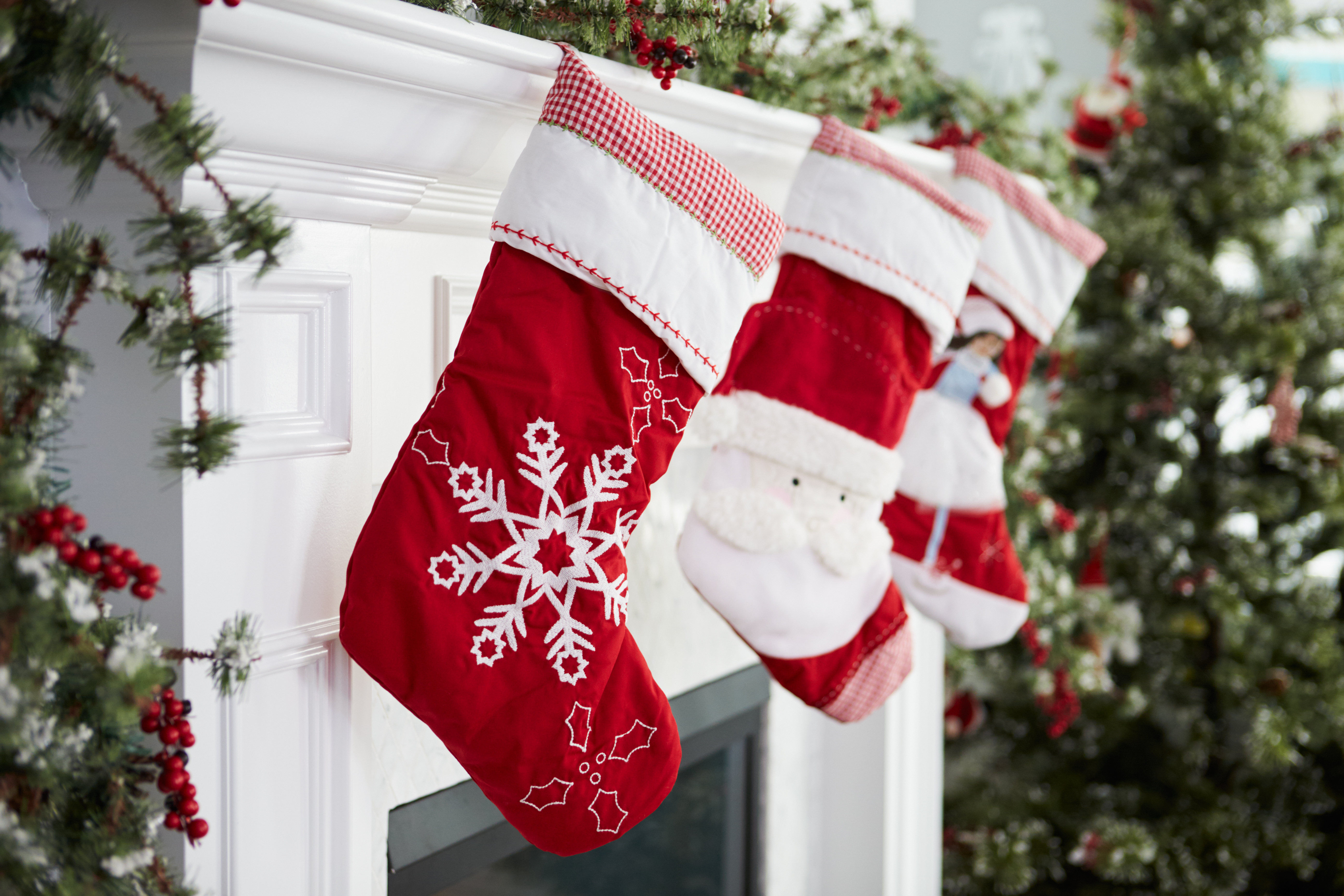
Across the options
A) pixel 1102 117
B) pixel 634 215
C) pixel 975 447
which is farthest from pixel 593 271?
pixel 1102 117

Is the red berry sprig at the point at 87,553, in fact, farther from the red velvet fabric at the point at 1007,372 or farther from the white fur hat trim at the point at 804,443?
the red velvet fabric at the point at 1007,372

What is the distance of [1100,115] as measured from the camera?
229 centimetres

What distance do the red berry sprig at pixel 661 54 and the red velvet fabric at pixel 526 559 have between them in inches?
8.1

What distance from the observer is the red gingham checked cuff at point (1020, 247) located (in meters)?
1.33

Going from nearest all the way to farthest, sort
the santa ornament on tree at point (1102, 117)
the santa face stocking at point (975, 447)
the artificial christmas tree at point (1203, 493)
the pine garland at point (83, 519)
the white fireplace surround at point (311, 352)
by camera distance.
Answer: the pine garland at point (83, 519) → the white fireplace surround at point (311, 352) → the santa face stocking at point (975, 447) → the artificial christmas tree at point (1203, 493) → the santa ornament on tree at point (1102, 117)

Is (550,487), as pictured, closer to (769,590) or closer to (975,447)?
(769,590)

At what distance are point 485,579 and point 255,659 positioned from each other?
0.18m

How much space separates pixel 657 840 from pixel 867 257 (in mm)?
875

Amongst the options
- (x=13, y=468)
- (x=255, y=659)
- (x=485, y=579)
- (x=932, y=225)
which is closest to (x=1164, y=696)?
(x=932, y=225)

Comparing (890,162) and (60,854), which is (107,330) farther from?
(890,162)

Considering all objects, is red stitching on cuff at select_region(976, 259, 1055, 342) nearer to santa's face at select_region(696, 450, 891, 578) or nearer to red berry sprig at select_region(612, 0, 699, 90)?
santa's face at select_region(696, 450, 891, 578)

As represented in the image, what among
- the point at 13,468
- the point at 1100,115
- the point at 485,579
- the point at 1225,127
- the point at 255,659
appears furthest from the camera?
the point at 1100,115

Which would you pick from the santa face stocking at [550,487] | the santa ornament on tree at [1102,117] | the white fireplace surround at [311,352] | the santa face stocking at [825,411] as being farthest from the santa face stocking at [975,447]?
the santa ornament on tree at [1102,117]

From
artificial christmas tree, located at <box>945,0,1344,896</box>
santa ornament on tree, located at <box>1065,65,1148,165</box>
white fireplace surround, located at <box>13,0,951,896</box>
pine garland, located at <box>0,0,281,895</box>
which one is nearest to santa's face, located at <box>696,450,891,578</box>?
white fireplace surround, located at <box>13,0,951,896</box>
